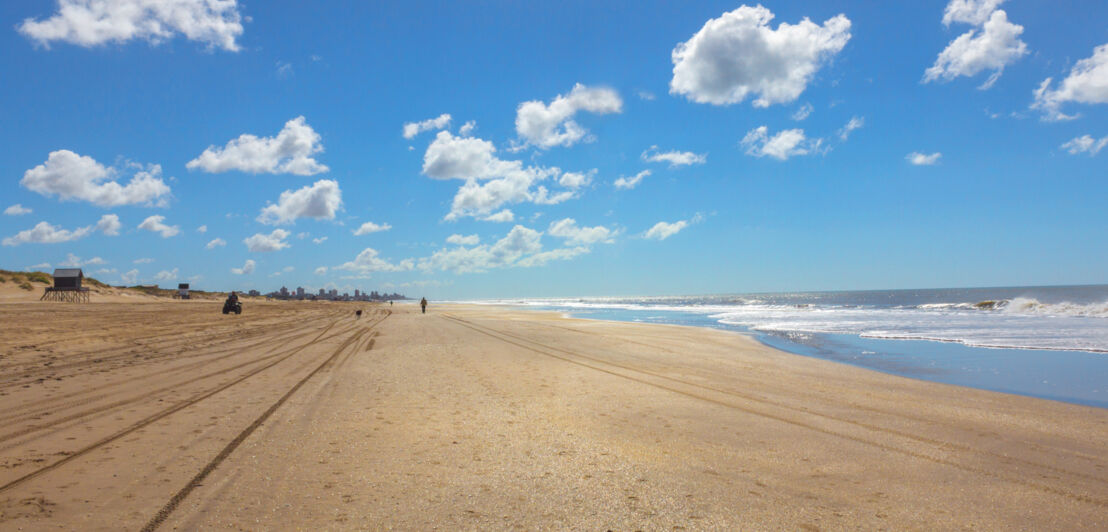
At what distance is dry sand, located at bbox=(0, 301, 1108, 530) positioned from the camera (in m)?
4.40

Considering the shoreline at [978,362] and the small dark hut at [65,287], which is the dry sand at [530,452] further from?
the small dark hut at [65,287]

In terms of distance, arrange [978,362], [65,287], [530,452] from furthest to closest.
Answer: [65,287]
[978,362]
[530,452]

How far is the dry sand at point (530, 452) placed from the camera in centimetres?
440

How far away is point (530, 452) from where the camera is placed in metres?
6.13

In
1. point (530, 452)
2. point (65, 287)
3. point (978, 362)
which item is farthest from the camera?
point (65, 287)

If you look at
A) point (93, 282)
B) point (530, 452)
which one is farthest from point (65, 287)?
point (530, 452)

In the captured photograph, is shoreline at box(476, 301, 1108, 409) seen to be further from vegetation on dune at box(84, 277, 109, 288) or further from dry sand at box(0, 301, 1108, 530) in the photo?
vegetation on dune at box(84, 277, 109, 288)

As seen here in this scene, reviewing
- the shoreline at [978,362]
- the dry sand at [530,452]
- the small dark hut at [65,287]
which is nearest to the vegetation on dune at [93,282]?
the small dark hut at [65,287]

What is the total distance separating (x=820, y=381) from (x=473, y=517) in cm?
980

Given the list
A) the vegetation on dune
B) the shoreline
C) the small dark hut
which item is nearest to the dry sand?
the shoreline

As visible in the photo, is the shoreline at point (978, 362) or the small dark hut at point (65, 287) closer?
the shoreline at point (978, 362)

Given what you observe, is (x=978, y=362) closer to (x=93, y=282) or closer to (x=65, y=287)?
(x=65, y=287)

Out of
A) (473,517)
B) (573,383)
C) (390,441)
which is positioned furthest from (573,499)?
(573,383)

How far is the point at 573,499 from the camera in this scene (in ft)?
15.6
